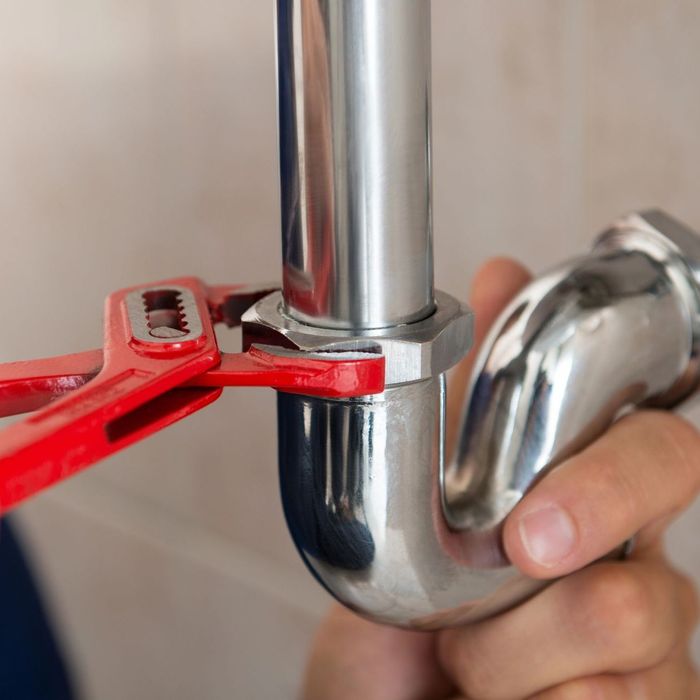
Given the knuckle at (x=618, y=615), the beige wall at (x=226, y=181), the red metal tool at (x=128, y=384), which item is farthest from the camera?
the beige wall at (x=226, y=181)

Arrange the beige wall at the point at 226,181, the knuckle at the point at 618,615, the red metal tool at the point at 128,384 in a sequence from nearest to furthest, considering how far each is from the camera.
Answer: the red metal tool at the point at 128,384 < the knuckle at the point at 618,615 < the beige wall at the point at 226,181

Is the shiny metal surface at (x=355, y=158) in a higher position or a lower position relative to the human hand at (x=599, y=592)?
higher

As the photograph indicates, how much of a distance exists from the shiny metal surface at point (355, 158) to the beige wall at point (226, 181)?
209 millimetres

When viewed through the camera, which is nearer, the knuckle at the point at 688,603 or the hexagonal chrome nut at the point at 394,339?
the hexagonal chrome nut at the point at 394,339

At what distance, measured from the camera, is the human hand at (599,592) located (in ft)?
0.78

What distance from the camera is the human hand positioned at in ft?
0.78

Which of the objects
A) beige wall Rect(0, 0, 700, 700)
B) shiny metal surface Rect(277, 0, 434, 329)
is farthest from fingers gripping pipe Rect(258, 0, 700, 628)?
beige wall Rect(0, 0, 700, 700)

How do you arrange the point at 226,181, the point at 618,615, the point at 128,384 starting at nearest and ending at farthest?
1. the point at 128,384
2. the point at 618,615
3. the point at 226,181

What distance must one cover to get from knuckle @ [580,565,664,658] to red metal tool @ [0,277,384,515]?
13cm

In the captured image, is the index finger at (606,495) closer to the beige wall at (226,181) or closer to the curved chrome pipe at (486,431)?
the curved chrome pipe at (486,431)

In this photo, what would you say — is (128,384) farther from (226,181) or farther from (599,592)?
(226,181)

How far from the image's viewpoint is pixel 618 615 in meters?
0.27

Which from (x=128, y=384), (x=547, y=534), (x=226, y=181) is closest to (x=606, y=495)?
(x=547, y=534)

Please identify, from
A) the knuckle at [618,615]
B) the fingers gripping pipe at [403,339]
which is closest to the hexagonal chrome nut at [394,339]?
the fingers gripping pipe at [403,339]
